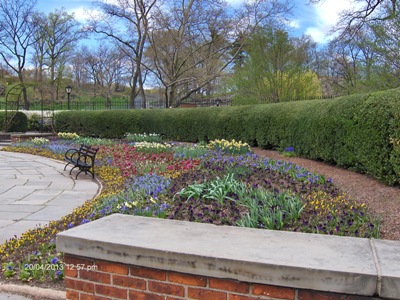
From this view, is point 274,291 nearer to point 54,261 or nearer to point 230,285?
point 230,285

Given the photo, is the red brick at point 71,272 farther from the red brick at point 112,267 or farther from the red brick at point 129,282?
the red brick at point 129,282

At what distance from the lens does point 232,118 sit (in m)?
13.3

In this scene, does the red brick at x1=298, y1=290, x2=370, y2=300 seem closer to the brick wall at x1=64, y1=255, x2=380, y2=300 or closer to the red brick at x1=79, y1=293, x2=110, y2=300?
the brick wall at x1=64, y1=255, x2=380, y2=300

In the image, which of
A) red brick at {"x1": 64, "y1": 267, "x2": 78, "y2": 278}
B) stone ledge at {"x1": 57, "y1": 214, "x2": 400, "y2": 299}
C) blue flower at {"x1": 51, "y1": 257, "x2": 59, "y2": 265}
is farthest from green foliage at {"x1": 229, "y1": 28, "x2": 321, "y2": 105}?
red brick at {"x1": 64, "y1": 267, "x2": 78, "y2": 278}

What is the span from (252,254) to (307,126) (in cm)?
728

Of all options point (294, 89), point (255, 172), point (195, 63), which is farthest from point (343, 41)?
point (255, 172)

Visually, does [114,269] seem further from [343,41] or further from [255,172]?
[343,41]

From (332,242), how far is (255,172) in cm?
380

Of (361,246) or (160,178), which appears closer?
(361,246)

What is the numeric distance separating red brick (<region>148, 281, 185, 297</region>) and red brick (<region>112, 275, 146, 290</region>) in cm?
6

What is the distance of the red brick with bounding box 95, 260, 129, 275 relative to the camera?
7.45 feet

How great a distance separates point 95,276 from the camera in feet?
7.75

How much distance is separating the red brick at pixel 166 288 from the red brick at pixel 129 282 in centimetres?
6

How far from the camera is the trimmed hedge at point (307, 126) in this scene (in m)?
5.61
